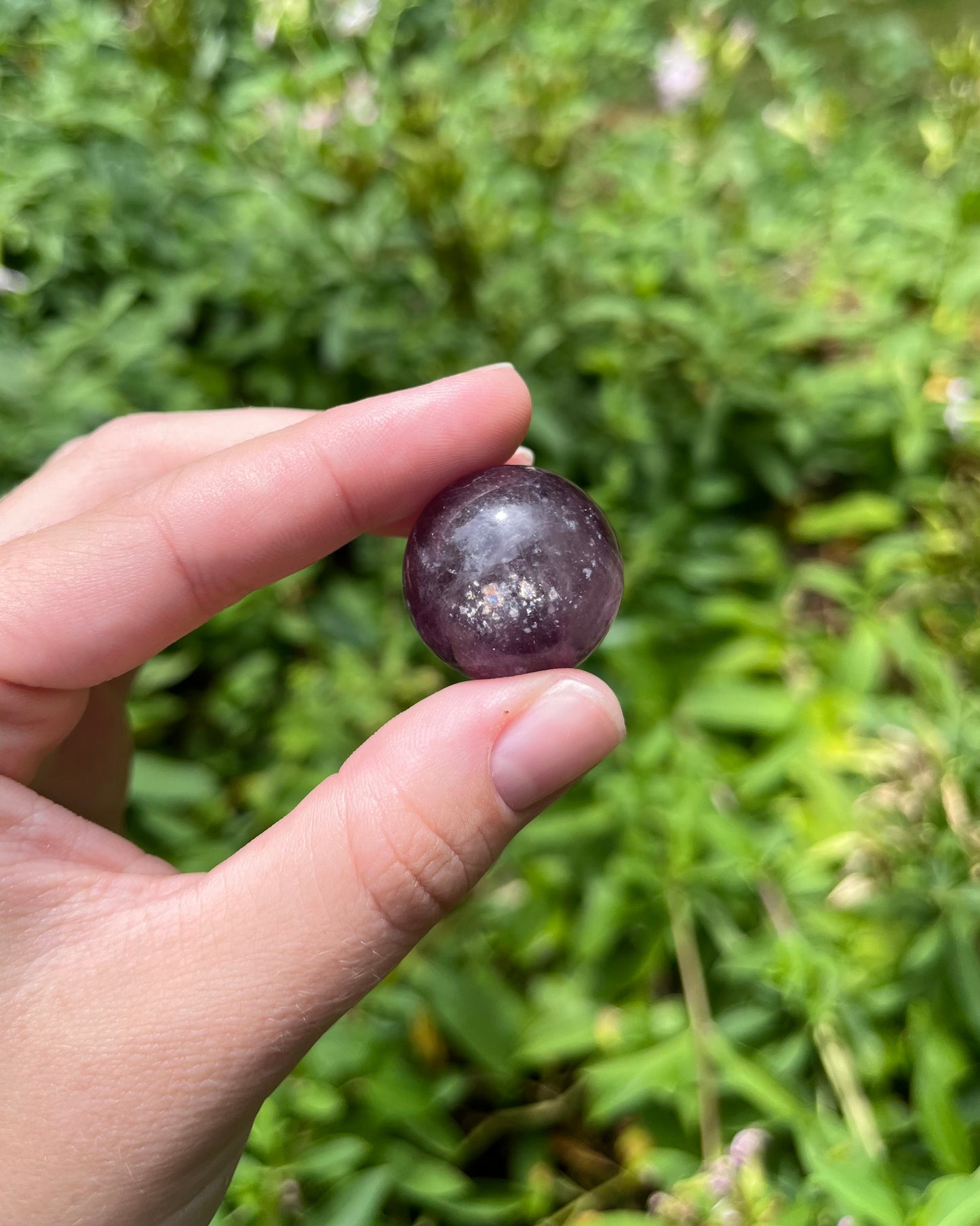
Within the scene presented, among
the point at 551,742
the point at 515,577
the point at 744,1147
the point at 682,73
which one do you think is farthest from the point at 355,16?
the point at 744,1147

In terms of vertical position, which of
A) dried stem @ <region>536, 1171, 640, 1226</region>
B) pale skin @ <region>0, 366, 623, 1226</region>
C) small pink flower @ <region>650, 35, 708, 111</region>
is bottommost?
dried stem @ <region>536, 1171, 640, 1226</region>

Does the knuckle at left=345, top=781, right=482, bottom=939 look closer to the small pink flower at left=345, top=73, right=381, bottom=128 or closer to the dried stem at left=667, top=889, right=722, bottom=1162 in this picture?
the dried stem at left=667, top=889, right=722, bottom=1162

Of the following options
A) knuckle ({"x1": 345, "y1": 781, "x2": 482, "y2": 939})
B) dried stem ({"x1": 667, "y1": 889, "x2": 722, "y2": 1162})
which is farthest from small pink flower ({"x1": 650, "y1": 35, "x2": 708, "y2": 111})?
knuckle ({"x1": 345, "y1": 781, "x2": 482, "y2": 939})

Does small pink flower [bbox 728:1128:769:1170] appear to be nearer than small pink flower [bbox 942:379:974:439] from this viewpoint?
Yes

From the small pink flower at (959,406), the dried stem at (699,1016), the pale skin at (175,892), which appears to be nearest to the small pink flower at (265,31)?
the pale skin at (175,892)

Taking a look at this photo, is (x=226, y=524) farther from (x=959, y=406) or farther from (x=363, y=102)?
(x=959, y=406)

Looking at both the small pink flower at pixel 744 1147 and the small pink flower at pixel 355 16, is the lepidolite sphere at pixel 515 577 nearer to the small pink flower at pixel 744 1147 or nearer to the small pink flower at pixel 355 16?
the small pink flower at pixel 744 1147

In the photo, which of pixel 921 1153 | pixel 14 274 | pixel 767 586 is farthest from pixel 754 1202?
pixel 14 274
